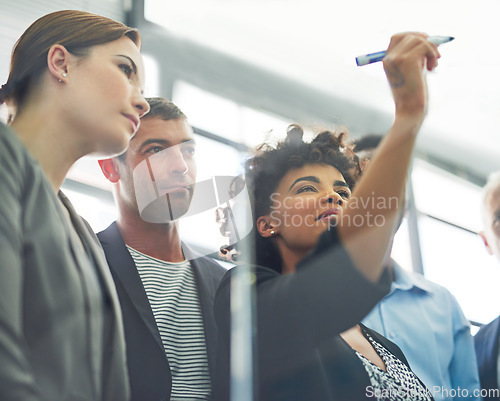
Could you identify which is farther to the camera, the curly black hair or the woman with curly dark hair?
the curly black hair

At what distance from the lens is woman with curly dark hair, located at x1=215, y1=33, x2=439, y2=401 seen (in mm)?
803

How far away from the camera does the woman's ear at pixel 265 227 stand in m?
1.02

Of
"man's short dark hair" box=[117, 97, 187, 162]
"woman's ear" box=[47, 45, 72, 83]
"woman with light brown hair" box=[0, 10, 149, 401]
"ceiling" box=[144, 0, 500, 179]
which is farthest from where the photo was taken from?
"ceiling" box=[144, 0, 500, 179]

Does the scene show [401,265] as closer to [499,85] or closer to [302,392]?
[302,392]

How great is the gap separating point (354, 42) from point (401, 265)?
0.48m

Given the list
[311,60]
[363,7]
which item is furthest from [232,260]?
[363,7]

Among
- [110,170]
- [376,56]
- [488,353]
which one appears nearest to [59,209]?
[110,170]

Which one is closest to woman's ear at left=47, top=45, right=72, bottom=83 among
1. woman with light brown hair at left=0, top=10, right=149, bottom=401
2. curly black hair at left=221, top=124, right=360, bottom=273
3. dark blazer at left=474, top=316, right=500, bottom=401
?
woman with light brown hair at left=0, top=10, right=149, bottom=401

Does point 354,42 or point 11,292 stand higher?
point 354,42

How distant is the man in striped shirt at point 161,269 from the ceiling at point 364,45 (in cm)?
22

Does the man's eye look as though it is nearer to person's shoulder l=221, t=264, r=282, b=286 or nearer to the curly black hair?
the curly black hair

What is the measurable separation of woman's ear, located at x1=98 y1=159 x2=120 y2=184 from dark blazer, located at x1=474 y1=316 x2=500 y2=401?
29.1 inches

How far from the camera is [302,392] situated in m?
0.87

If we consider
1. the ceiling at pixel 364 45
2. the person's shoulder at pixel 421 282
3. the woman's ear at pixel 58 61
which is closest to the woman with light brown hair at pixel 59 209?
the woman's ear at pixel 58 61
